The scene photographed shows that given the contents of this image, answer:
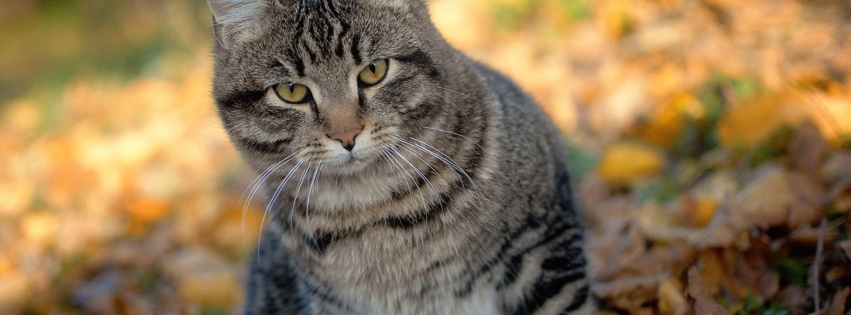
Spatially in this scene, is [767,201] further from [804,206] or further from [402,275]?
[402,275]

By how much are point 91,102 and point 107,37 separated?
235 cm

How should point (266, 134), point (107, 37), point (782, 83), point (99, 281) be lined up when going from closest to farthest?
point (266, 134)
point (782, 83)
point (99, 281)
point (107, 37)

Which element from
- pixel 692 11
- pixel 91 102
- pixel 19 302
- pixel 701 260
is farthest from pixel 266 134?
pixel 91 102

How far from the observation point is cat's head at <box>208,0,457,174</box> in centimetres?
188

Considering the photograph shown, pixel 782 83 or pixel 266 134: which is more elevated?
pixel 266 134

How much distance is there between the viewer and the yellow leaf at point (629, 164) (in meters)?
3.03

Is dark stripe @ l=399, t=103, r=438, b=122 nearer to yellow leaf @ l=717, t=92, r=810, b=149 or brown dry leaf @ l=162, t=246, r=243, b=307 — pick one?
yellow leaf @ l=717, t=92, r=810, b=149

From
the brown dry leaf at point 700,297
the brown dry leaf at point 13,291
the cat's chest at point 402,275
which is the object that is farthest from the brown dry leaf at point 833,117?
the brown dry leaf at point 13,291

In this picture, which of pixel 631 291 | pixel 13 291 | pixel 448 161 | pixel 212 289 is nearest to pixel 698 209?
pixel 631 291

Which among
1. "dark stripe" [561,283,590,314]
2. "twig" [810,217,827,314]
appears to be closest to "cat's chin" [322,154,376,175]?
"dark stripe" [561,283,590,314]

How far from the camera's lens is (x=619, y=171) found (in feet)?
10.0

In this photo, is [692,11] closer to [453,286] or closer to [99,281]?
[453,286]

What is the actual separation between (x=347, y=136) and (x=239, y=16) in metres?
0.52

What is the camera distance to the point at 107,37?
825cm
